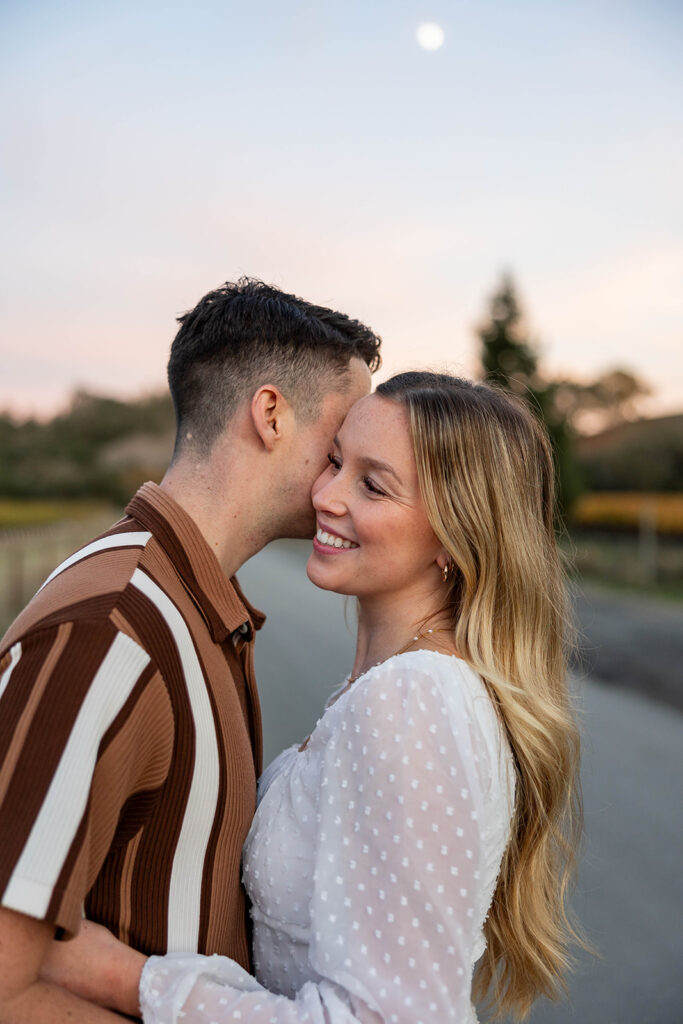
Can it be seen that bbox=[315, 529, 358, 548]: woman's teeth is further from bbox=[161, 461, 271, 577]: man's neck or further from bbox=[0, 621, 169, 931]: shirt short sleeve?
bbox=[0, 621, 169, 931]: shirt short sleeve

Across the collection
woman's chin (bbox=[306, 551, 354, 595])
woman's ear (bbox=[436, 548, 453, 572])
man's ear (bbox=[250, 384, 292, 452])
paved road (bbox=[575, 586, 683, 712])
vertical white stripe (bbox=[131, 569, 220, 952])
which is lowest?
paved road (bbox=[575, 586, 683, 712])

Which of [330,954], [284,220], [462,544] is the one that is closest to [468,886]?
[330,954]

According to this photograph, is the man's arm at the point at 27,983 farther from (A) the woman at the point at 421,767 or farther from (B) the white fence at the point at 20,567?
(B) the white fence at the point at 20,567

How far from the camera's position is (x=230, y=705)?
74.8 inches

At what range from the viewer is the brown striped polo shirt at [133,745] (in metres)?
1.35

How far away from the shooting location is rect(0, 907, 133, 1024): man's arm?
136 cm

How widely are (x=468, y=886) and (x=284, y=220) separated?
815 centimetres

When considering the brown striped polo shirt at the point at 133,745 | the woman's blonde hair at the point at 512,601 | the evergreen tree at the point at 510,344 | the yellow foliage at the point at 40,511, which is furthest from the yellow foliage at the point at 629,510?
the brown striped polo shirt at the point at 133,745

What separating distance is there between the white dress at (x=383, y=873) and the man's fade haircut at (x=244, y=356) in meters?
0.89

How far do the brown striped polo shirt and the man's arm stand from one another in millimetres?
63

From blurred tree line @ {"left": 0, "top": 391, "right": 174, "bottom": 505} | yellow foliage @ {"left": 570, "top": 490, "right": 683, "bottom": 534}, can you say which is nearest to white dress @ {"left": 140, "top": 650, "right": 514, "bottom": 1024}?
yellow foliage @ {"left": 570, "top": 490, "right": 683, "bottom": 534}

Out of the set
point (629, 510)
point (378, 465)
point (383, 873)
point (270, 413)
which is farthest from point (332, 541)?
point (629, 510)

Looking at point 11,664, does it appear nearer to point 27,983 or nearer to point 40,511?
point 27,983

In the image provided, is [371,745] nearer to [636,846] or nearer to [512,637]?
[512,637]
